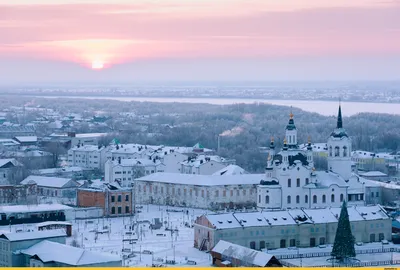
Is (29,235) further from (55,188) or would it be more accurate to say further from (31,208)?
(55,188)

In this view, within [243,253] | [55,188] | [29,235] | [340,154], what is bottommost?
[55,188]

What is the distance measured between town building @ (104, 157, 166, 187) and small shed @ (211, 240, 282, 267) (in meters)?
19.6

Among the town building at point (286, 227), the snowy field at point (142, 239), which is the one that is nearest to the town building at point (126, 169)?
the snowy field at point (142, 239)

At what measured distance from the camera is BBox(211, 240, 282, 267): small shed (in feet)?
82.9

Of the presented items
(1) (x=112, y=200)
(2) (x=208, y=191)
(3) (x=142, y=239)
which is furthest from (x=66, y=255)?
(2) (x=208, y=191)

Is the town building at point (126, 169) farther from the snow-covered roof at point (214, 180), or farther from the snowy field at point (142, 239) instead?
the snowy field at point (142, 239)

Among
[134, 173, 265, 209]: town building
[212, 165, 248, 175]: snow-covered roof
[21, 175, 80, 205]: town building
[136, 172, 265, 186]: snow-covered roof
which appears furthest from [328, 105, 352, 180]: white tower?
[21, 175, 80, 205]: town building

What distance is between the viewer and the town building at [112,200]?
123 feet

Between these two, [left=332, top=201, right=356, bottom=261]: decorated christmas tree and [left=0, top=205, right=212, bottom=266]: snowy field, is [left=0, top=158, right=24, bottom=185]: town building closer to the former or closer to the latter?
[left=0, top=205, right=212, bottom=266]: snowy field

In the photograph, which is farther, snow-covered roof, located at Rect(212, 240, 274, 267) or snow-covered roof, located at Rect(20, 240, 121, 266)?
snow-covered roof, located at Rect(212, 240, 274, 267)

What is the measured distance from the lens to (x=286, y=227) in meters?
30.4

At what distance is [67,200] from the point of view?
41.5m

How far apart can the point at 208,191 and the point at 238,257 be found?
14.0 metres

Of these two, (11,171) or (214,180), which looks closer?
(214,180)
